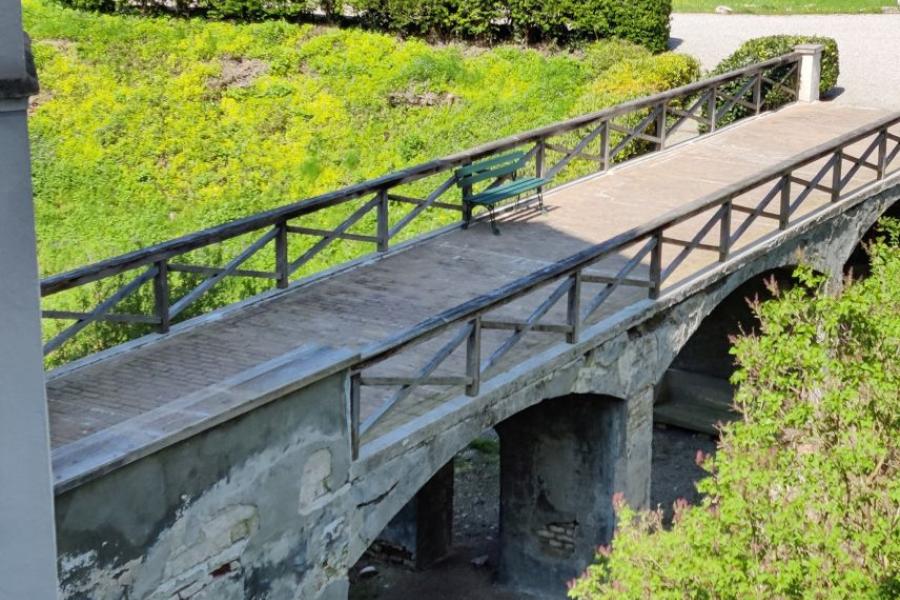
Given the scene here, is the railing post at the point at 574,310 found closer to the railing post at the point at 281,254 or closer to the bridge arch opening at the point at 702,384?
the railing post at the point at 281,254

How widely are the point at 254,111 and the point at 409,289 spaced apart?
1121 centimetres

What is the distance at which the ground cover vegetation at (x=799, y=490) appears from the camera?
7.25 m

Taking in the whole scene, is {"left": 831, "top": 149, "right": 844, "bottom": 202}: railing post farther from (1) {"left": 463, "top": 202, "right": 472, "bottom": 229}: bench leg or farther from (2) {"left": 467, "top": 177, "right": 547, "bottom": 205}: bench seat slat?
(1) {"left": 463, "top": 202, "right": 472, "bottom": 229}: bench leg

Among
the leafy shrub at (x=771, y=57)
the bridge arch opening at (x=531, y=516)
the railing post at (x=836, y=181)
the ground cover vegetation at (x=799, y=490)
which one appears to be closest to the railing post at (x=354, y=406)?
the ground cover vegetation at (x=799, y=490)

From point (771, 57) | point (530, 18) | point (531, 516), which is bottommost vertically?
point (531, 516)

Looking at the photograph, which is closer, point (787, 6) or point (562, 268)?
point (562, 268)

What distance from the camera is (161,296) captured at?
967 centimetres

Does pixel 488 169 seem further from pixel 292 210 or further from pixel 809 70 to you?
pixel 809 70

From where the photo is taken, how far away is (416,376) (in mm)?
8922

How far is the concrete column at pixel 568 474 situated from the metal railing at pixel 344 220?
1.34 meters

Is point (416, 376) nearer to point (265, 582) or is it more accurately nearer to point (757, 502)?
point (265, 582)

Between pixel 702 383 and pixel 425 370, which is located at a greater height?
pixel 425 370

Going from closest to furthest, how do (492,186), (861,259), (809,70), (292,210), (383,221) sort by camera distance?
1. (292,210)
2. (383,221)
3. (492,186)
4. (861,259)
5. (809,70)

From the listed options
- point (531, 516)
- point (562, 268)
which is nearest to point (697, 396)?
point (531, 516)
